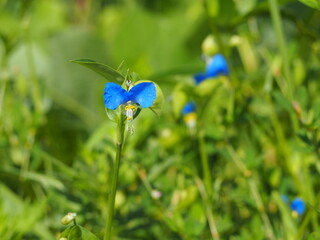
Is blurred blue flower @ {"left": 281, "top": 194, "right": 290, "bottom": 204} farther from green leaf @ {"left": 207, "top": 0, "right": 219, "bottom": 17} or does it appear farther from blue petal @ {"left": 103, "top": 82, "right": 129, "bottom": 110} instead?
blue petal @ {"left": 103, "top": 82, "right": 129, "bottom": 110}

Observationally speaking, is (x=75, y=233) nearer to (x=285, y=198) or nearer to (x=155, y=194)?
(x=155, y=194)

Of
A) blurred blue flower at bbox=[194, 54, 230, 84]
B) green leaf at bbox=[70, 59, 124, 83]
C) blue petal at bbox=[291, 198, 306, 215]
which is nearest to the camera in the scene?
green leaf at bbox=[70, 59, 124, 83]

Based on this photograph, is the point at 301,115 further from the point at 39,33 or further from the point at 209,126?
the point at 39,33

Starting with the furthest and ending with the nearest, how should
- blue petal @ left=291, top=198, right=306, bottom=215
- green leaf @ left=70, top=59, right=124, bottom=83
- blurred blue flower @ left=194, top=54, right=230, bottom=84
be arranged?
blurred blue flower @ left=194, top=54, right=230, bottom=84, blue petal @ left=291, top=198, right=306, bottom=215, green leaf @ left=70, top=59, right=124, bottom=83

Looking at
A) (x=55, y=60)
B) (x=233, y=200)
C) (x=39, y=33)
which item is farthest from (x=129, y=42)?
(x=233, y=200)

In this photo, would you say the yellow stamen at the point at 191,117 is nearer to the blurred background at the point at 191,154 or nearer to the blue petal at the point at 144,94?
the blurred background at the point at 191,154

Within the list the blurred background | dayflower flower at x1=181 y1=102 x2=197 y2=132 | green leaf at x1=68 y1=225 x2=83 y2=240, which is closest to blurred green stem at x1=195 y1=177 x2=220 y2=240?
the blurred background
